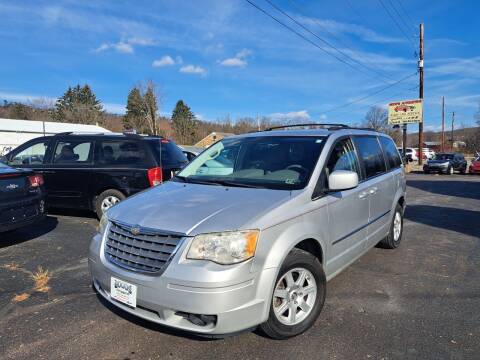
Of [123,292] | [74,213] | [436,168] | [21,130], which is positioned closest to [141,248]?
[123,292]

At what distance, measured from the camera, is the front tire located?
3023mm

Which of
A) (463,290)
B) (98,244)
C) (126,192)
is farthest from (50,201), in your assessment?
(463,290)

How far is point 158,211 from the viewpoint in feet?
10.3

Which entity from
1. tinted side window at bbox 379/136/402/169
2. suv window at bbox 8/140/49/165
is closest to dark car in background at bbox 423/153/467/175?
tinted side window at bbox 379/136/402/169

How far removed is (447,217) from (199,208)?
7.66m

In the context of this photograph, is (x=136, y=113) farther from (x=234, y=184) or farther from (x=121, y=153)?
(x=234, y=184)

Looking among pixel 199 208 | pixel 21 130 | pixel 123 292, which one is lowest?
pixel 123 292

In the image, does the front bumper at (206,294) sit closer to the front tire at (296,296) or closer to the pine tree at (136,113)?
the front tire at (296,296)

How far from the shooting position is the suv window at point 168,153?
7.35 metres

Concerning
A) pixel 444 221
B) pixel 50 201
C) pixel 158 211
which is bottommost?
pixel 444 221

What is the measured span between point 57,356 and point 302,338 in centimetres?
196

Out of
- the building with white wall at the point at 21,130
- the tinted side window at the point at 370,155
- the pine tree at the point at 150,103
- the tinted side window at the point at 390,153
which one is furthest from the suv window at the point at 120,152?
the pine tree at the point at 150,103

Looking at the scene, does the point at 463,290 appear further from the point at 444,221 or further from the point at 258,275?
the point at 444,221

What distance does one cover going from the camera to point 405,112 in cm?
3259
